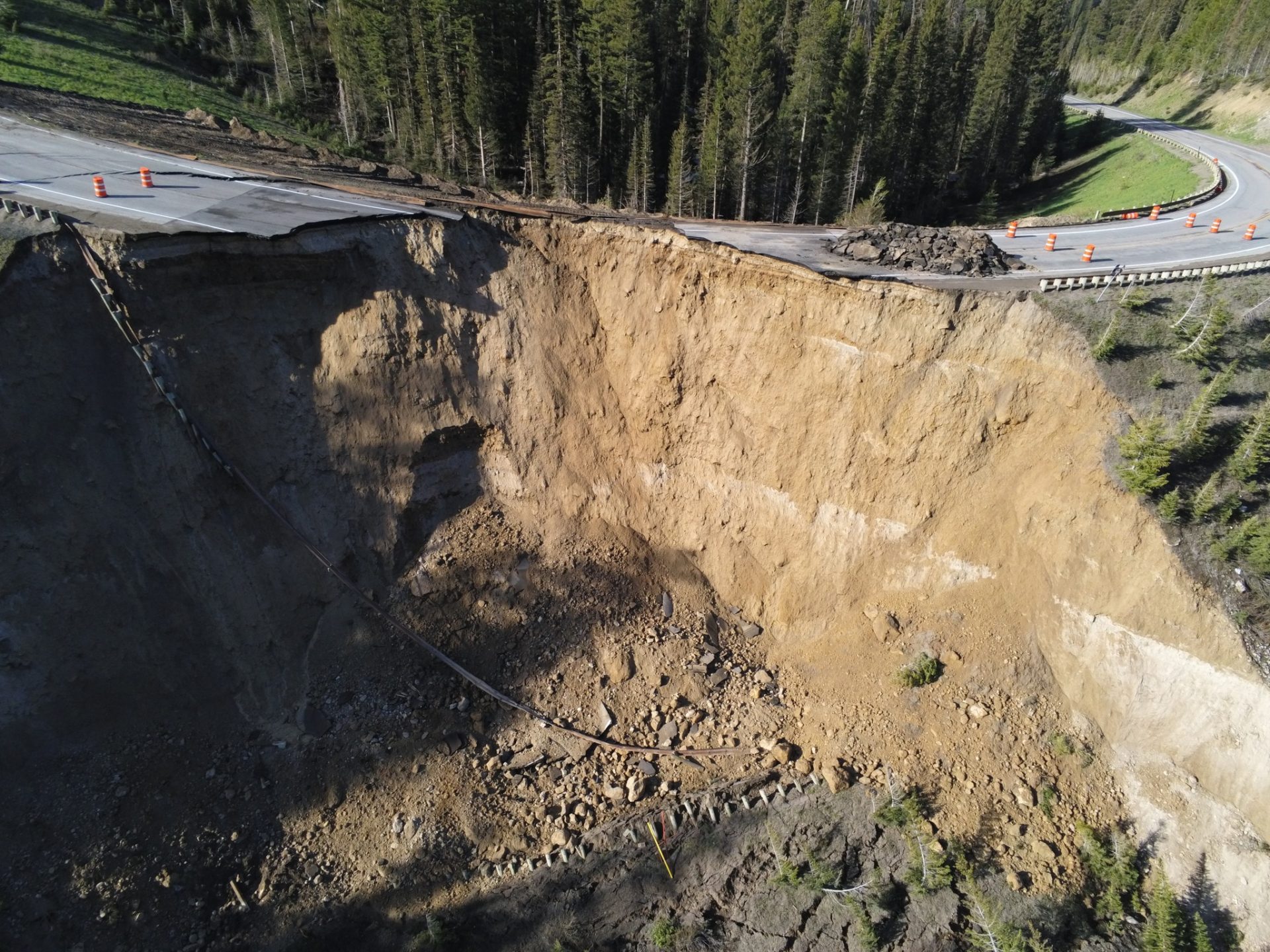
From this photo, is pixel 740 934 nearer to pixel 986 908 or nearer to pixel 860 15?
pixel 986 908

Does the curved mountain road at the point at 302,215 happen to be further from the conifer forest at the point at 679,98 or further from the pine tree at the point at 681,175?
the pine tree at the point at 681,175

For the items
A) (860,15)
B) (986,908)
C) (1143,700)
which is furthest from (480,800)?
(860,15)

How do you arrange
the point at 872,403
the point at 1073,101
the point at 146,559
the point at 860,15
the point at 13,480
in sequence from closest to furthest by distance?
the point at 13,480
the point at 146,559
the point at 872,403
the point at 860,15
the point at 1073,101

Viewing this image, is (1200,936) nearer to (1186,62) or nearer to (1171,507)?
(1171,507)

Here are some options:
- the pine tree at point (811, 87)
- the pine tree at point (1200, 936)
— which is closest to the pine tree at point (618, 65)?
the pine tree at point (811, 87)

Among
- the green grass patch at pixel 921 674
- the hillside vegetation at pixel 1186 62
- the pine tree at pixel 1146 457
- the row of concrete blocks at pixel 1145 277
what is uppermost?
the hillside vegetation at pixel 1186 62

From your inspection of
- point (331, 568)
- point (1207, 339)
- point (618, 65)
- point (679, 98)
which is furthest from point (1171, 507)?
point (679, 98)
